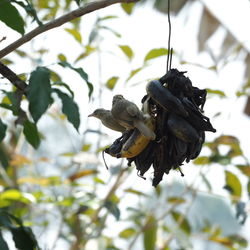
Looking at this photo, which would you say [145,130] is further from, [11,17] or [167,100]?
[11,17]


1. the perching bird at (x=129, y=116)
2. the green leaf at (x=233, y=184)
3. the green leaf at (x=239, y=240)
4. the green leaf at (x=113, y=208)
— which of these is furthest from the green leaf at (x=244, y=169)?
the perching bird at (x=129, y=116)

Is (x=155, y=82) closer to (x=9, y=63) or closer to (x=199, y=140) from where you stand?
(x=199, y=140)

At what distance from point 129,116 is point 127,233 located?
188 cm

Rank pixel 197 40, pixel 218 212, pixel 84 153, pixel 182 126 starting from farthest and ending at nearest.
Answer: pixel 218 212 < pixel 197 40 < pixel 84 153 < pixel 182 126

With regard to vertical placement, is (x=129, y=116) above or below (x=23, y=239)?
above

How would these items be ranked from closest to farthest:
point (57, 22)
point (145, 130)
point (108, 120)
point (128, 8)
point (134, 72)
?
point (145, 130)
point (108, 120)
point (57, 22)
point (134, 72)
point (128, 8)

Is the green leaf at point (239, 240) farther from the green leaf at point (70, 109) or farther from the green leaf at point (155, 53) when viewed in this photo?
the green leaf at point (70, 109)

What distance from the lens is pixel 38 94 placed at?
1357 millimetres

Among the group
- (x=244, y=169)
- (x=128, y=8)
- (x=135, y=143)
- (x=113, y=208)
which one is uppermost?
(x=128, y=8)

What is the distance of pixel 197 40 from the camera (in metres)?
3.33

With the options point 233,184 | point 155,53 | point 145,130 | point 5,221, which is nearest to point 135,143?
point 145,130

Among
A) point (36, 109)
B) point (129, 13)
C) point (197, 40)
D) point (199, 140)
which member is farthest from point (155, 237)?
point (199, 140)

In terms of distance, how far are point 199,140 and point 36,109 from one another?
1.35ft

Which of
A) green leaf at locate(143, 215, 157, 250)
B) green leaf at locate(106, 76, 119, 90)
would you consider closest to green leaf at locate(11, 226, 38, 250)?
green leaf at locate(106, 76, 119, 90)
